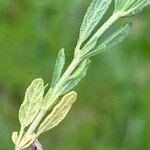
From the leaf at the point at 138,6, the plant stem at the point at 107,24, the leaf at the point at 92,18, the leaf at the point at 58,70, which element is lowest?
the leaf at the point at 138,6

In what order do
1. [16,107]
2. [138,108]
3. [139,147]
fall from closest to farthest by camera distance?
[139,147] → [138,108] → [16,107]

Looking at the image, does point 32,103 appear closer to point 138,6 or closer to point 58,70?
point 58,70

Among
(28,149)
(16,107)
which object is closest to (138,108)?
(16,107)

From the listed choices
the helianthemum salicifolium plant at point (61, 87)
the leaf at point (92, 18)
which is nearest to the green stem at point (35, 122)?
the helianthemum salicifolium plant at point (61, 87)

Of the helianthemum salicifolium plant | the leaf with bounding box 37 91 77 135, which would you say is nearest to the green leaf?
the helianthemum salicifolium plant

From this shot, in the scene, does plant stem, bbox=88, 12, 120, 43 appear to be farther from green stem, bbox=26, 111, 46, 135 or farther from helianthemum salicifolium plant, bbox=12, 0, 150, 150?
green stem, bbox=26, 111, 46, 135

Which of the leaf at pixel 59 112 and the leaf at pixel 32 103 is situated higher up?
the leaf at pixel 32 103

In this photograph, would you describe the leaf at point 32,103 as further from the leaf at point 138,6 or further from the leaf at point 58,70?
the leaf at point 138,6

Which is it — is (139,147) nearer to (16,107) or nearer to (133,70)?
(133,70)
